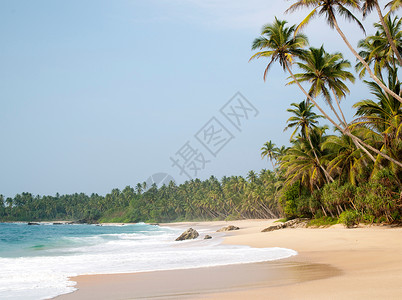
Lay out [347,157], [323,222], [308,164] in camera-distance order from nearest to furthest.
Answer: [347,157], [323,222], [308,164]

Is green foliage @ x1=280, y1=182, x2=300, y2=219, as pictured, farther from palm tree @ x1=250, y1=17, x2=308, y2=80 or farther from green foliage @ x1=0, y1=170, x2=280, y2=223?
green foliage @ x1=0, y1=170, x2=280, y2=223

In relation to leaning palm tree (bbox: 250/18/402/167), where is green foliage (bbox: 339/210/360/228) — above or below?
below

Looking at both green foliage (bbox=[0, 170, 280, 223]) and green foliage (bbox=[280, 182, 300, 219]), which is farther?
green foliage (bbox=[0, 170, 280, 223])

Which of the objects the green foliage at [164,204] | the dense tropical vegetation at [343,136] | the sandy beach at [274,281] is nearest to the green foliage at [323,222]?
the dense tropical vegetation at [343,136]

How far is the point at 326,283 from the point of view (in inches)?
277

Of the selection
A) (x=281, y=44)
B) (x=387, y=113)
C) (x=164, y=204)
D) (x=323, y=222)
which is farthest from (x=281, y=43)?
Result: (x=164, y=204)

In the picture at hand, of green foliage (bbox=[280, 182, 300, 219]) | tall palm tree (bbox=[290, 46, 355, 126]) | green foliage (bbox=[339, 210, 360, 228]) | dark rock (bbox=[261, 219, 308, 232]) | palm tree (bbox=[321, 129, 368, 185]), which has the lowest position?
dark rock (bbox=[261, 219, 308, 232])

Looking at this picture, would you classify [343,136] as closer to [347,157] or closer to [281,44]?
[347,157]

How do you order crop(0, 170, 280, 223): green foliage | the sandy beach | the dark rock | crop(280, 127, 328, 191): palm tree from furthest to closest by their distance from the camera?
1. crop(0, 170, 280, 223): green foliage
2. the dark rock
3. crop(280, 127, 328, 191): palm tree
4. the sandy beach

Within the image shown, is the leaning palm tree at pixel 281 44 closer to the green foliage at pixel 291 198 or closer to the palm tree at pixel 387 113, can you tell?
the palm tree at pixel 387 113

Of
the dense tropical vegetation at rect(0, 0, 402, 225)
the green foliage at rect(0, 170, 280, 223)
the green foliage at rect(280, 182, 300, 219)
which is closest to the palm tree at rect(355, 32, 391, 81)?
the dense tropical vegetation at rect(0, 0, 402, 225)

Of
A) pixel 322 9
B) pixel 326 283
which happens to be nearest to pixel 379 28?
pixel 322 9

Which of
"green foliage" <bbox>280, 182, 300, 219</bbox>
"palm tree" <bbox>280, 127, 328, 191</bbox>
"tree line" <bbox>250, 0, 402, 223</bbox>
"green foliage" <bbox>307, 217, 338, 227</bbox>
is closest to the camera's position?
"tree line" <bbox>250, 0, 402, 223</bbox>

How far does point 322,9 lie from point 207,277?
14.3 m
